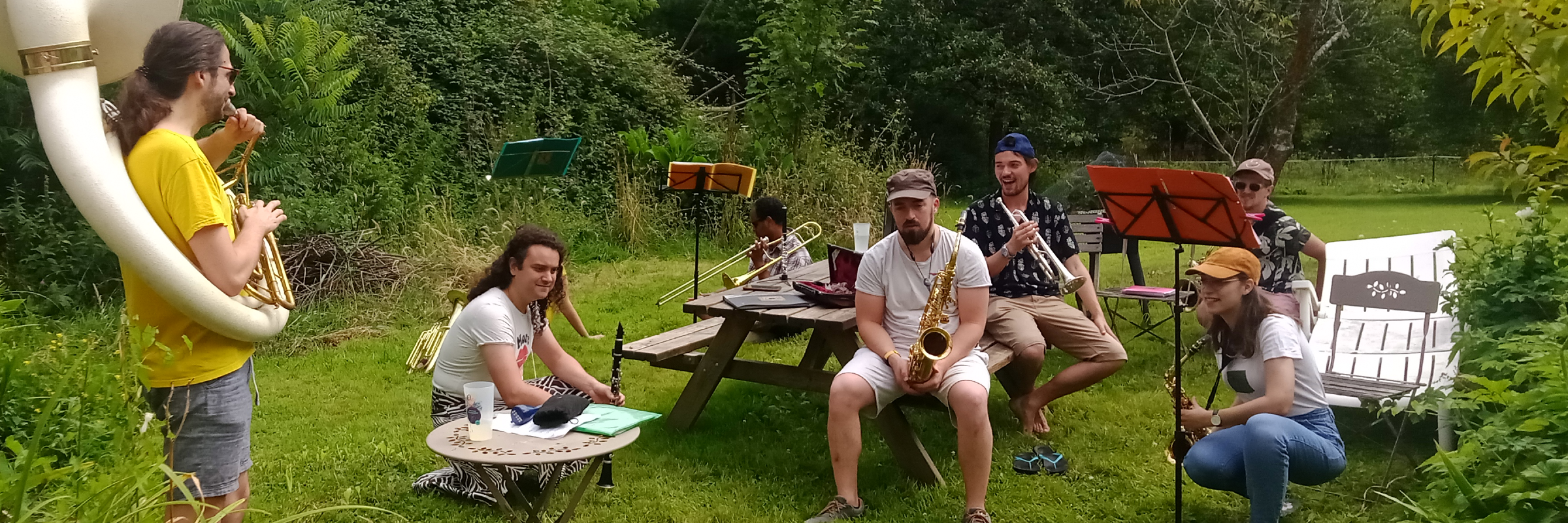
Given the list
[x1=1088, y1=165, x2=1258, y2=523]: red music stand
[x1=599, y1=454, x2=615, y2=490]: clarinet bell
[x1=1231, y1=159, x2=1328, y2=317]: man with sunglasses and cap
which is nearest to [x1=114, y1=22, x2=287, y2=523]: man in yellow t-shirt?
[x1=599, y1=454, x2=615, y2=490]: clarinet bell

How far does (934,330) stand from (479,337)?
1706 mm

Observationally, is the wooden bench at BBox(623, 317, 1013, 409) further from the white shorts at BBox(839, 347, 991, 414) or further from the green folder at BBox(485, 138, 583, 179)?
the green folder at BBox(485, 138, 583, 179)

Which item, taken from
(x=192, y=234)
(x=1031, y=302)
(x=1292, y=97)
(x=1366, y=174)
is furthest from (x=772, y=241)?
(x=1366, y=174)

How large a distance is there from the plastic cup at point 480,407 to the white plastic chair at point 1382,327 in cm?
345

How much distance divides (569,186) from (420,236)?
3.15 meters

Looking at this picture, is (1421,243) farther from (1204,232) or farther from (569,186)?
(569,186)

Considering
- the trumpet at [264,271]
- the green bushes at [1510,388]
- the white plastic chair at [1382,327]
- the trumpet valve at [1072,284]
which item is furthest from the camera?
the trumpet valve at [1072,284]

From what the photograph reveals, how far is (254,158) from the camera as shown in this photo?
25.5ft

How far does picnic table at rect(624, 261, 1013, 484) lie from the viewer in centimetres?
429

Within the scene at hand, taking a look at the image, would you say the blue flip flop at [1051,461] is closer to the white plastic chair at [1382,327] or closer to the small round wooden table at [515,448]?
the white plastic chair at [1382,327]

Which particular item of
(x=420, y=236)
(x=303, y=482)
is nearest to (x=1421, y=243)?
(x=303, y=482)

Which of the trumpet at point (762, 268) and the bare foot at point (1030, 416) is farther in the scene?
the trumpet at point (762, 268)

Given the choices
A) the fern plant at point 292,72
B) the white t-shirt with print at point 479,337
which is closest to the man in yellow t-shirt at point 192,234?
the white t-shirt with print at point 479,337

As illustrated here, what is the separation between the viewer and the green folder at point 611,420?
3.27m
